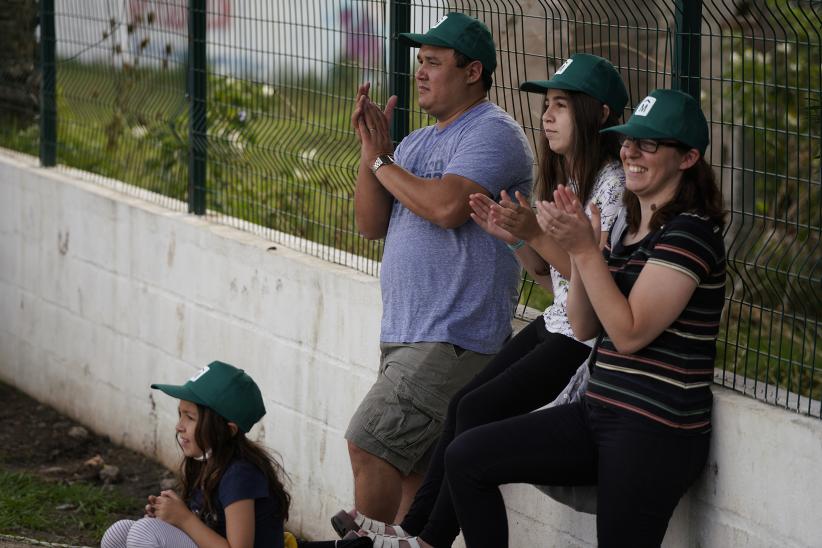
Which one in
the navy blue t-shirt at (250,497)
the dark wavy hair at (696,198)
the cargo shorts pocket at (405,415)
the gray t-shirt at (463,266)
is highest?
the dark wavy hair at (696,198)

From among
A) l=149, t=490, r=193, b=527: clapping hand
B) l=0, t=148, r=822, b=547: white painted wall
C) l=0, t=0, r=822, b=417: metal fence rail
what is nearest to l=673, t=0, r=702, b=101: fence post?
l=0, t=0, r=822, b=417: metal fence rail

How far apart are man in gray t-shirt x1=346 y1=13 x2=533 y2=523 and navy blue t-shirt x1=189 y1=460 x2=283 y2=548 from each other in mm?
412

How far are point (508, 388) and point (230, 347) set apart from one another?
250 centimetres

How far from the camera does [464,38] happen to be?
4559 millimetres

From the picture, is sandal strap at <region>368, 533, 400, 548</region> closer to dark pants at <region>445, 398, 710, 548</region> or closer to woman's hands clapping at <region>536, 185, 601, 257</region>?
dark pants at <region>445, 398, 710, 548</region>

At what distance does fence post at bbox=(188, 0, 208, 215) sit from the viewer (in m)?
6.86

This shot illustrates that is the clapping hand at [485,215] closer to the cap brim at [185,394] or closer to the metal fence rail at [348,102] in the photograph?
the metal fence rail at [348,102]

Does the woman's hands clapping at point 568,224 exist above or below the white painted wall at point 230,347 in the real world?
above

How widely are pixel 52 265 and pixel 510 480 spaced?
4.82 metres

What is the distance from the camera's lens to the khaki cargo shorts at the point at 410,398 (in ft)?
14.9

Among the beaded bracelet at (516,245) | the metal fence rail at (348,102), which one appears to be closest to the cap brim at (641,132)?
the metal fence rail at (348,102)

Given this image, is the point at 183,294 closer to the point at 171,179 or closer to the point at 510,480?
the point at 171,179

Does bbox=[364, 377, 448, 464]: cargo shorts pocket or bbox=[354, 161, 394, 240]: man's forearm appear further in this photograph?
bbox=[354, 161, 394, 240]: man's forearm

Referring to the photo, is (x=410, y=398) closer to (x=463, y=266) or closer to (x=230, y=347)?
(x=463, y=266)
